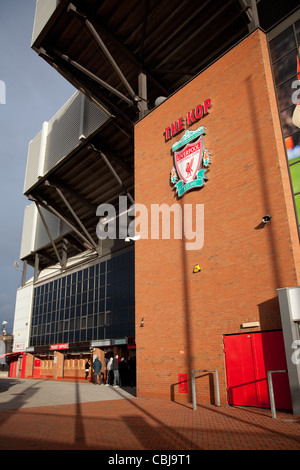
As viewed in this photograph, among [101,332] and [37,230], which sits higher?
[37,230]

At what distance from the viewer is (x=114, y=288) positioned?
26.1m

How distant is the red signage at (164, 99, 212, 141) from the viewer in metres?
12.8

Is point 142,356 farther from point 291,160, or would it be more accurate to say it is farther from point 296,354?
point 291,160

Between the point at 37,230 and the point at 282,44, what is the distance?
32.4 metres

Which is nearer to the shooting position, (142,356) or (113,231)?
(142,356)

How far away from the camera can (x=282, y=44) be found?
38.1ft

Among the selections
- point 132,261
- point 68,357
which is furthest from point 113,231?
point 68,357

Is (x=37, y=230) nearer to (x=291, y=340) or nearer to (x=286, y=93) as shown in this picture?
(x=286, y=93)

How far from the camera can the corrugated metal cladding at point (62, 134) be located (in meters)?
23.8

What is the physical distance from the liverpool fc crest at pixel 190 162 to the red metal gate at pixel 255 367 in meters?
5.43

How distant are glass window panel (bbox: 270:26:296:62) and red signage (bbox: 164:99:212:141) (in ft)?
8.46

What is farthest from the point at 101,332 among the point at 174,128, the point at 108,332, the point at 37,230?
the point at 37,230
